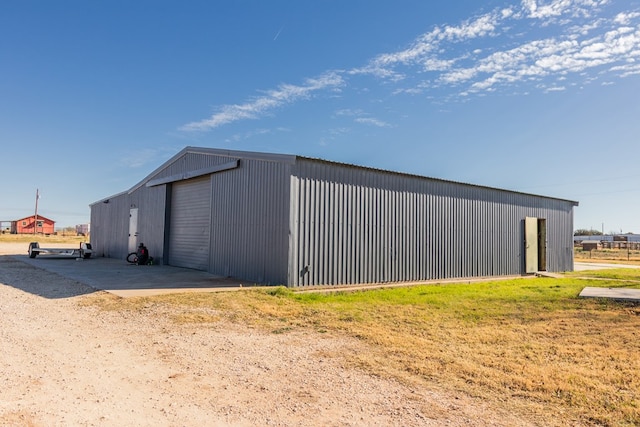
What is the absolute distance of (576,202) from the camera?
17.4 m

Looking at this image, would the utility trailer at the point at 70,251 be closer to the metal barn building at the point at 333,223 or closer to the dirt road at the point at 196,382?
the metal barn building at the point at 333,223

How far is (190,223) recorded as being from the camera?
14.5m

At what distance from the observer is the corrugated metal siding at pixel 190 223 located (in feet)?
44.2

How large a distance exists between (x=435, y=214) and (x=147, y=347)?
31.5 feet

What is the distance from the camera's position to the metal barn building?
32.4 feet

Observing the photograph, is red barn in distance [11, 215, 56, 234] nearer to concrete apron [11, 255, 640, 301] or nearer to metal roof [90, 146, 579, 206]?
metal roof [90, 146, 579, 206]

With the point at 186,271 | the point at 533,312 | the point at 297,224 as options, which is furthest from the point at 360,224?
the point at 186,271

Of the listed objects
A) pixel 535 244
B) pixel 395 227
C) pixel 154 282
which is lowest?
pixel 154 282

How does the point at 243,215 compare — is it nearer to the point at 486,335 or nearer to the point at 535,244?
the point at 486,335

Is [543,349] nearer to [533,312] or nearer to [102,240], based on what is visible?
[533,312]

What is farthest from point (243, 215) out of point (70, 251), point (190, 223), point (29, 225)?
point (29, 225)

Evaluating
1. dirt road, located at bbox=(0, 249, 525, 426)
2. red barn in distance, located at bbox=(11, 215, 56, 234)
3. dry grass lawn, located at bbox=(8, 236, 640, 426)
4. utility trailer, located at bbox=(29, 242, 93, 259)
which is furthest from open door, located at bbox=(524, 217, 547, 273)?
red barn in distance, located at bbox=(11, 215, 56, 234)

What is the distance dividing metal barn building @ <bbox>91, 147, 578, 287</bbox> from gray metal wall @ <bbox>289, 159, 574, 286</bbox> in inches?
1.1

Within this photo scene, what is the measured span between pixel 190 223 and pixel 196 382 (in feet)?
36.8
